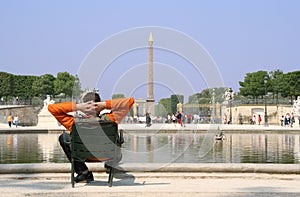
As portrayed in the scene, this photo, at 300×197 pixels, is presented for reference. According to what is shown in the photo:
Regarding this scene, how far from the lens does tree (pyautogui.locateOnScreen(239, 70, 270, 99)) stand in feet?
260

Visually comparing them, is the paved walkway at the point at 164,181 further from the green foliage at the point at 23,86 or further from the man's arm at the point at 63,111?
the green foliage at the point at 23,86

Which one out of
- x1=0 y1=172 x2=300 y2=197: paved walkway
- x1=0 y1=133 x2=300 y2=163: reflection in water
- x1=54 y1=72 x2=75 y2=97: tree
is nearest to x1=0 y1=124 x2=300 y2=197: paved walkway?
x1=0 y1=172 x2=300 y2=197: paved walkway

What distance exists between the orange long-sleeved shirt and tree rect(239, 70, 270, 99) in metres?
75.1

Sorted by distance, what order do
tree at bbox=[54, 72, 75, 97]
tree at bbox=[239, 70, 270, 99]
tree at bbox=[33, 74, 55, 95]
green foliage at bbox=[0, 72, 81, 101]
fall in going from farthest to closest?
tree at bbox=[54, 72, 75, 97], tree at bbox=[33, 74, 55, 95], green foliage at bbox=[0, 72, 81, 101], tree at bbox=[239, 70, 270, 99]

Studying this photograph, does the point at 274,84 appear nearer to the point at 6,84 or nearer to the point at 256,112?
the point at 256,112

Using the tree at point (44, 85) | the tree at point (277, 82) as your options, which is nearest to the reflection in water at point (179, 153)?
the tree at point (277, 82)

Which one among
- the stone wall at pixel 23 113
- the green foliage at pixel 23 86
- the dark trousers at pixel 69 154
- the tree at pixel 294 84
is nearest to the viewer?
the dark trousers at pixel 69 154

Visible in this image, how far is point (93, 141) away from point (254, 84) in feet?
250

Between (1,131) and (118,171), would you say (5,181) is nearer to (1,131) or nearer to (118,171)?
(118,171)

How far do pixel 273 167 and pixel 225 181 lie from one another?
2.91 ft

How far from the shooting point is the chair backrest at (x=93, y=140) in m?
5.69

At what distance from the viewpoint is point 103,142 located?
18.9 feet

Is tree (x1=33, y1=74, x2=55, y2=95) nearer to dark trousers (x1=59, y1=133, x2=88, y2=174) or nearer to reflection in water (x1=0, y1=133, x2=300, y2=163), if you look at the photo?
reflection in water (x1=0, y1=133, x2=300, y2=163)

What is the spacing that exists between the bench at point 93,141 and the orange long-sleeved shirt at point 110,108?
0.14 metres
